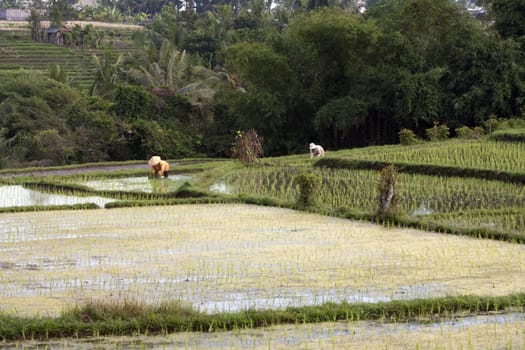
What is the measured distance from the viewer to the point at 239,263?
8398mm

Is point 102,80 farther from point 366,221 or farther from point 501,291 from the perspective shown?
point 501,291

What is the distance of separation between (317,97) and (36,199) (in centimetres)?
1290

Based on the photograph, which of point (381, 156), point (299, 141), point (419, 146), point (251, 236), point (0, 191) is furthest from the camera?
point (299, 141)

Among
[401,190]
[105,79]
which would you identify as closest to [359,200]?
[401,190]

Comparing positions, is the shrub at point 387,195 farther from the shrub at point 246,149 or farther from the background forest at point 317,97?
the background forest at point 317,97

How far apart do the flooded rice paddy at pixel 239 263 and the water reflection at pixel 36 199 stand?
2823 millimetres

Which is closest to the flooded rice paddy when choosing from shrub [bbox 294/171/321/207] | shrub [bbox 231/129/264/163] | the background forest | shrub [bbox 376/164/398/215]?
shrub [bbox 376/164/398/215]

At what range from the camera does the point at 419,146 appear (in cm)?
2023

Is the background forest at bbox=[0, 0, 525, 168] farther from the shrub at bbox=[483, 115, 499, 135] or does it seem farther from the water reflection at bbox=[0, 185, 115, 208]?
the water reflection at bbox=[0, 185, 115, 208]

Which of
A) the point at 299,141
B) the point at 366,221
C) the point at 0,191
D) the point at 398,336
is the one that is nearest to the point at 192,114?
the point at 299,141

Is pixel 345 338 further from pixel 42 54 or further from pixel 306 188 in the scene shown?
pixel 42 54

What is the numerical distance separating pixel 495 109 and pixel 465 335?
63.7ft

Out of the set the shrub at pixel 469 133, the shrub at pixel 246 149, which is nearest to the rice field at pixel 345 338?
the shrub at pixel 246 149

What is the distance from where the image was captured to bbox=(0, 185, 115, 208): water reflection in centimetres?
1455
